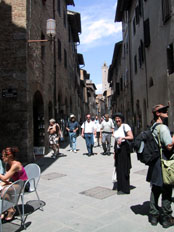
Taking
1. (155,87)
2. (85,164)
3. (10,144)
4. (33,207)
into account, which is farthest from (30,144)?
(155,87)

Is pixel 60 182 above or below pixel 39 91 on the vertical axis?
below

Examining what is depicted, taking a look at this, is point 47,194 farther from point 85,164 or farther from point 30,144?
point 30,144

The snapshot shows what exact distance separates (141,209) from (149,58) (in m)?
11.7

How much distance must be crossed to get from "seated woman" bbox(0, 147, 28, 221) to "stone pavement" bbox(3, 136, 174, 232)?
0.34 metres

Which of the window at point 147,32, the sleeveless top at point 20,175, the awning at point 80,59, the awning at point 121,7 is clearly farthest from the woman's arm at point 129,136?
the awning at point 80,59

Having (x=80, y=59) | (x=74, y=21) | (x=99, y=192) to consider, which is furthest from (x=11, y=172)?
(x=80, y=59)

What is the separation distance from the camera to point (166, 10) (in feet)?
36.1

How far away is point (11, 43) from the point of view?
953 centimetres

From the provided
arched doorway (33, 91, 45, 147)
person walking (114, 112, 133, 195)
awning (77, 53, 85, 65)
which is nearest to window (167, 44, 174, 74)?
arched doorway (33, 91, 45, 147)

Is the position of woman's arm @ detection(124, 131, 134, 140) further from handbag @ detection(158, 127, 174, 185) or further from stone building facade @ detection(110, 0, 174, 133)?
stone building facade @ detection(110, 0, 174, 133)

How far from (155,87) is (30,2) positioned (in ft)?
24.9

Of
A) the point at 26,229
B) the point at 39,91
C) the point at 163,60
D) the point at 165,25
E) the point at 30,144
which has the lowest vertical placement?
the point at 26,229

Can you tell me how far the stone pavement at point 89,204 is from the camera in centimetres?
A: 378

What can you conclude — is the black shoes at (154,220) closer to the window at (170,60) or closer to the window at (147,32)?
the window at (170,60)
